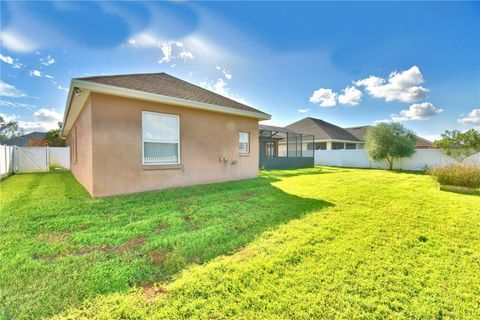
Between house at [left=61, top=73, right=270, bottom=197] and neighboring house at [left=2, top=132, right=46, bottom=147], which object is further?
neighboring house at [left=2, top=132, right=46, bottom=147]

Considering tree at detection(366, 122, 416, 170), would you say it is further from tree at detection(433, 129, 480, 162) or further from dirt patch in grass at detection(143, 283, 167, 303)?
dirt patch in grass at detection(143, 283, 167, 303)

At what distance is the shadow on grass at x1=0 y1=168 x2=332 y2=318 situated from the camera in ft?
8.02

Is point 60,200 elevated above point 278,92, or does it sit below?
below

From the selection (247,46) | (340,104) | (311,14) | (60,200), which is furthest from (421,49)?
(60,200)

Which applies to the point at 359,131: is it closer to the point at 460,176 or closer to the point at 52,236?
the point at 460,176

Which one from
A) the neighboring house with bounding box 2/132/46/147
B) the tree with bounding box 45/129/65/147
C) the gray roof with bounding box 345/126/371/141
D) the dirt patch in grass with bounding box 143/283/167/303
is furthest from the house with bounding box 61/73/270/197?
the neighboring house with bounding box 2/132/46/147

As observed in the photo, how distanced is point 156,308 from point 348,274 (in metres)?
2.33

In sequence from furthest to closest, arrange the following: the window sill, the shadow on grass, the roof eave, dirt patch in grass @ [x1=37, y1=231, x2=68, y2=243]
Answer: the window sill < the roof eave < dirt patch in grass @ [x1=37, y1=231, x2=68, y2=243] < the shadow on grass

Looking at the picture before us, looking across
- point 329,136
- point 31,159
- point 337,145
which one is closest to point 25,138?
point 31,159

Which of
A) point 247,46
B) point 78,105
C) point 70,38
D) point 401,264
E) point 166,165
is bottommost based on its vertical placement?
point 401,264

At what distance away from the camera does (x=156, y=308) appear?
211cm

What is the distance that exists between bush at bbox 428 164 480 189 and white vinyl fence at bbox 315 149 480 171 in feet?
23.8

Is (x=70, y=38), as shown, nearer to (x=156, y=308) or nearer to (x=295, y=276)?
(x=156, y=308)

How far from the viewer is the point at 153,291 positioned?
240cm
